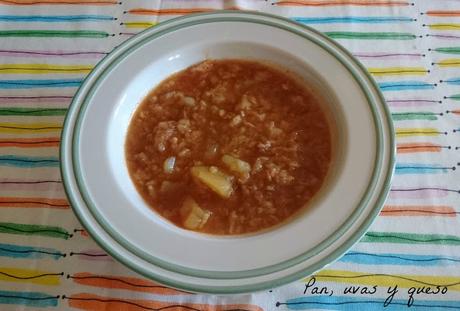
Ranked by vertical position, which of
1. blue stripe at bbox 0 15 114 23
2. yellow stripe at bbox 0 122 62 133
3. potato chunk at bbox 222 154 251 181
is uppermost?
blue stripe at bbox 0 15 114 23

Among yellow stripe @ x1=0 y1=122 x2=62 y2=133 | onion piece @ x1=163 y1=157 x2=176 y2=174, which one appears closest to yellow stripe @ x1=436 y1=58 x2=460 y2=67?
onion piece @ x1=163 y1=157 x2=176 y2=174

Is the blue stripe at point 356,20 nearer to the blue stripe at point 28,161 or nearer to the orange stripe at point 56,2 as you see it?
the orange stripe at point 56,2

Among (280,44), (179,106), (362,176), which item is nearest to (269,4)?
(280,44)

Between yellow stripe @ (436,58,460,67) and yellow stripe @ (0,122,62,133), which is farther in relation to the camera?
yellow stripe @ (436,58,460,67)

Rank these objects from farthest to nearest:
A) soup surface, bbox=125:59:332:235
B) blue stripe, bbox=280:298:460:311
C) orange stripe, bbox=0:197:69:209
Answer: orange stripe, bbox=0:197:69:209, soup surface, bbox=125:59:332:235, blue stripe, bbox=280:298:460:311

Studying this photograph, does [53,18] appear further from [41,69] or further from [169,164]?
Answer: [169,164]

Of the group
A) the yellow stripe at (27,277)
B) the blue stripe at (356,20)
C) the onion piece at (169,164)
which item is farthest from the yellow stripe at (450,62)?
the yellow stripe at (27,277)

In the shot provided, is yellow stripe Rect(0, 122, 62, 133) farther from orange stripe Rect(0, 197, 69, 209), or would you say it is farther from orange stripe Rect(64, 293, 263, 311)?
orange stripe Rect(64, 293, 263, 311)
